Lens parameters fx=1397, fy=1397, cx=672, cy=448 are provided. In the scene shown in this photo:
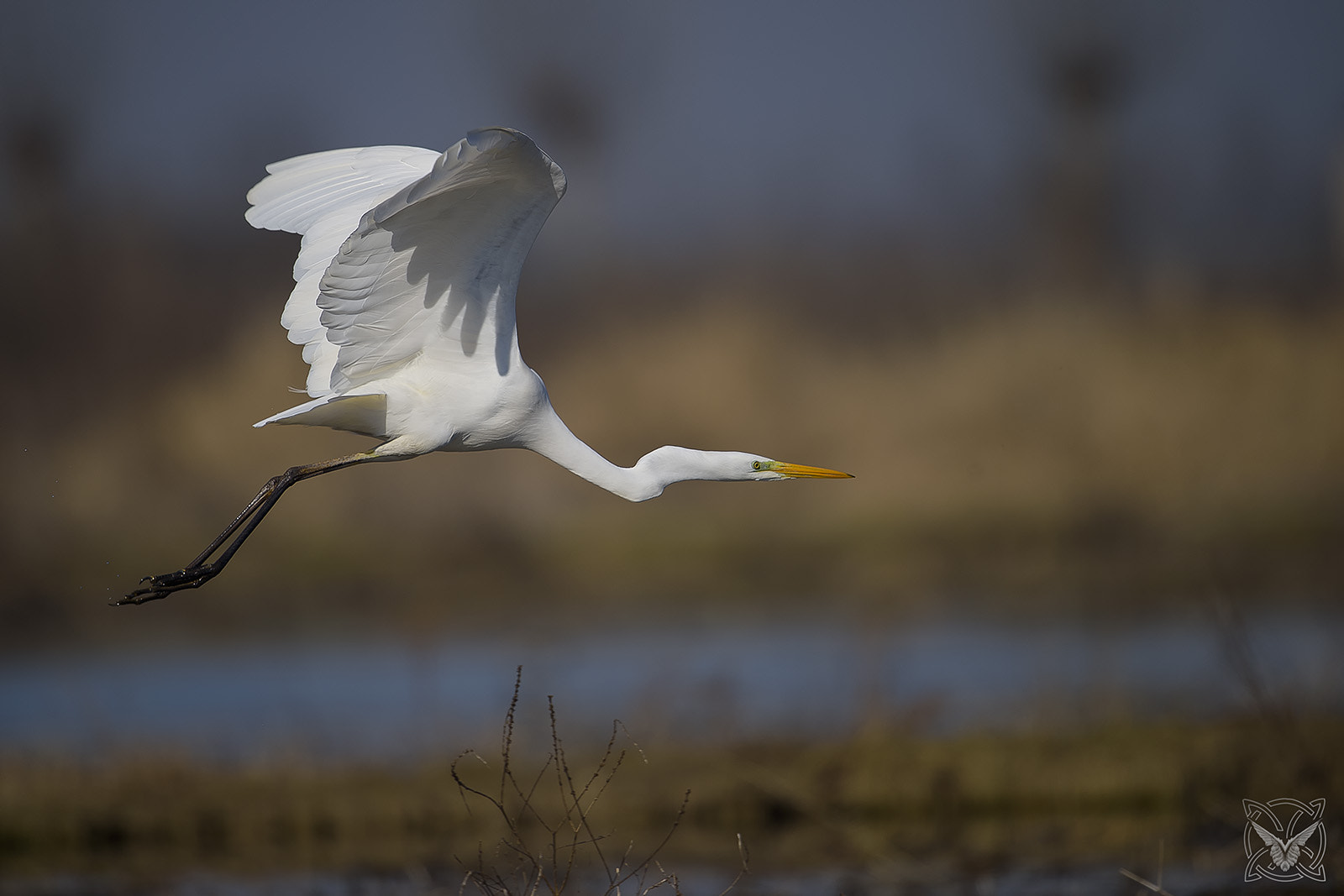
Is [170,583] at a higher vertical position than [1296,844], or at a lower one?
higher

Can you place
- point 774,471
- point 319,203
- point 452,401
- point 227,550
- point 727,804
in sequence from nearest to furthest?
point 227,550 → point 452,401 → point 774,471 → point 319,203 → point 727,804

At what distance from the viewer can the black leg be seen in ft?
19.8

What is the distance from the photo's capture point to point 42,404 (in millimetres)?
18484

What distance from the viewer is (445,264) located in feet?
19.4

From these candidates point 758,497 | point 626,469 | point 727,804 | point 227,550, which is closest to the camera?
point 227,550

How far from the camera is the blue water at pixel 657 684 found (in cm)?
1023

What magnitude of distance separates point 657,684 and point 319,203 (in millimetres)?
4688

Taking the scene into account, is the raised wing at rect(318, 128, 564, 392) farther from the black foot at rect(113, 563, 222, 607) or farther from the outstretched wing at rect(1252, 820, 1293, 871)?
the outstretched wing at rect(1252, 820, 1293, 871)

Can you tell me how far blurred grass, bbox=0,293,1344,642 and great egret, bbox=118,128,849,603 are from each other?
31.4 ft

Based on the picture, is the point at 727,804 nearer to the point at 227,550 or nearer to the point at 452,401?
the point at 452,401

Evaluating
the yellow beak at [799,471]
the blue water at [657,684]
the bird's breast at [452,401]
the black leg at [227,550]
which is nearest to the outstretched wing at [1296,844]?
the blue water at [657,684]

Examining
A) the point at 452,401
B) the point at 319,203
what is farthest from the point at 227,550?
the point at 319,203

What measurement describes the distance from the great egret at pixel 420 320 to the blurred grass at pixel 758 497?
376 inches

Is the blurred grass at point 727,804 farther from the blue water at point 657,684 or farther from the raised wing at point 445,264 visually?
the raised wing at point 445,264
